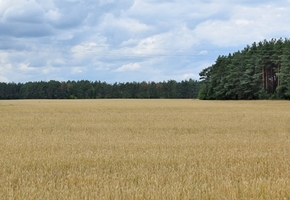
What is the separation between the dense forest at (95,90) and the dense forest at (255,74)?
5890 centimetres

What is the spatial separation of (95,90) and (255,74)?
310 ft

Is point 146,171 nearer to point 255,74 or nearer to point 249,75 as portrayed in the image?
point 255,74

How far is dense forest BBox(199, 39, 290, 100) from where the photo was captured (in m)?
76.2

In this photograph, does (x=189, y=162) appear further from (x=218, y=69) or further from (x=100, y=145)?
(x=218, y=69)

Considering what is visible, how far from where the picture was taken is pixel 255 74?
85438 mm

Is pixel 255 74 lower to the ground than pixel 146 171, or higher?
higher

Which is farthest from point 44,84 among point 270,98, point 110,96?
point 270,98

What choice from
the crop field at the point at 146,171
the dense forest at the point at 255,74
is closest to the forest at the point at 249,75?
the dense forest at the point at 255,74

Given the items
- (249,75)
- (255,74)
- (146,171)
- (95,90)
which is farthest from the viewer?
(95,90)

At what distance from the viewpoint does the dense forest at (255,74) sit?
250 feet

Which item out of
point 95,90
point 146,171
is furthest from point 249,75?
point 95,90

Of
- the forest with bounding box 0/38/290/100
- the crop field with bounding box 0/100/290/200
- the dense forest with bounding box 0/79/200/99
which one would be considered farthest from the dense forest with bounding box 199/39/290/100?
the crop field with bounding box 0/100/290/200

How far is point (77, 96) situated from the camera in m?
160

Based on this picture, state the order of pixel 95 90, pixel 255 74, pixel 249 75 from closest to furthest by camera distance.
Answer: pixel 255 74, pixel 249 75, pixel 95 90
